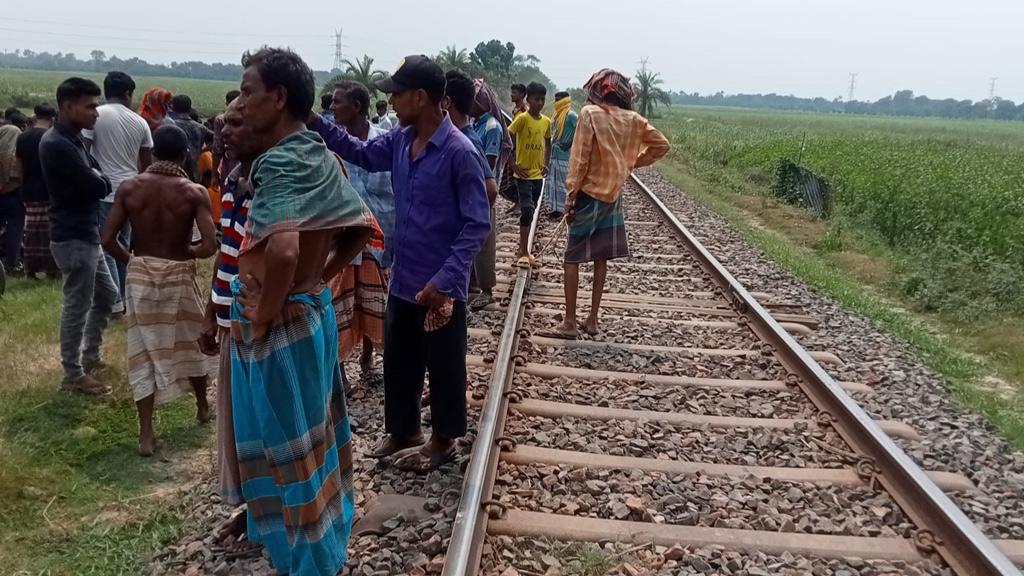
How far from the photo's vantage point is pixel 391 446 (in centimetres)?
396

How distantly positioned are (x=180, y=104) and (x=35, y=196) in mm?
1920

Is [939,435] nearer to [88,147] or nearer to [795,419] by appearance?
[795,419]

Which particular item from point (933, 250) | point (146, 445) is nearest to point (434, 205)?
point (146, 445)

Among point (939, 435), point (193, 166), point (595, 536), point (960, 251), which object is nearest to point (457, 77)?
point (595, 536)

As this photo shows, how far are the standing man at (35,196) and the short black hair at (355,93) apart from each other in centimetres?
357

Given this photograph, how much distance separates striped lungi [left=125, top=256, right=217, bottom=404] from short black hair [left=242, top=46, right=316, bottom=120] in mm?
1943

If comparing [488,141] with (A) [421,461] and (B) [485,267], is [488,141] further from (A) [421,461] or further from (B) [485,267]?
(A) [421,461]

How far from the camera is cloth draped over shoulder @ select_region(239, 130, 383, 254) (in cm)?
232

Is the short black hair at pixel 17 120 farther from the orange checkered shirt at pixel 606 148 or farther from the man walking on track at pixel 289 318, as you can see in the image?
the man walking on track at pixel 289 318

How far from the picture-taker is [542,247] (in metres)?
9.16

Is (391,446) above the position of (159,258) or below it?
below

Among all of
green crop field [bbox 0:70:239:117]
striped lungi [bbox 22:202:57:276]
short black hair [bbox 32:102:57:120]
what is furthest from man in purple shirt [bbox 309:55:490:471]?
green crop field [bbox 0:70:239:117]

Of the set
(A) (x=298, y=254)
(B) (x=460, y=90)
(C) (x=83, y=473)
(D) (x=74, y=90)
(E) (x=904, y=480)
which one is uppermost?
(B) (x=460, y=90)

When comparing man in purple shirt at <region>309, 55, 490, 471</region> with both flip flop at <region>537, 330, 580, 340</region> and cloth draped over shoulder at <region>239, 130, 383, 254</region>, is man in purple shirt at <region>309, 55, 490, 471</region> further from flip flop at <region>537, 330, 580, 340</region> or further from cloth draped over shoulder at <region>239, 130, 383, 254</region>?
flip flop at <region>537, 330, 580, 340</region>
